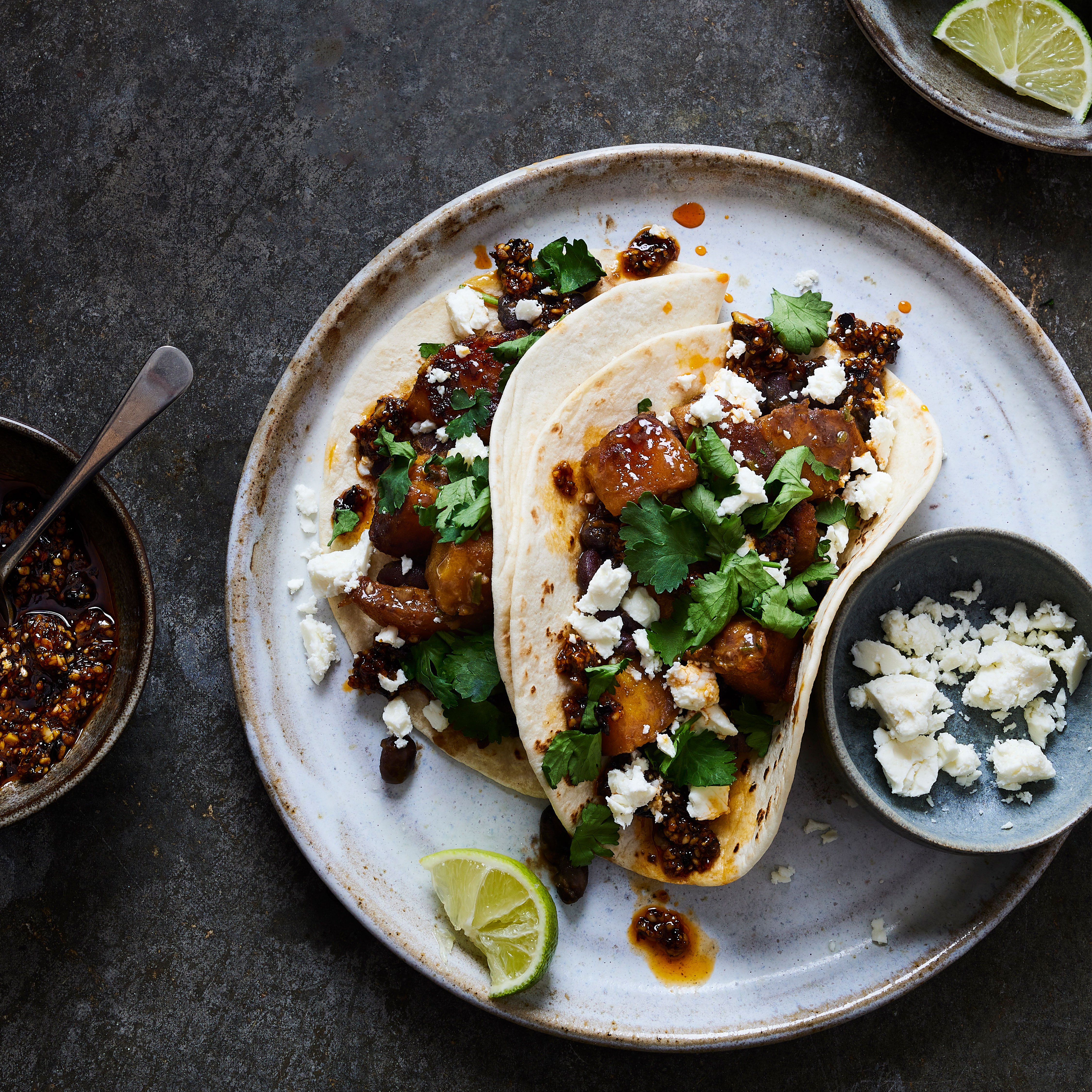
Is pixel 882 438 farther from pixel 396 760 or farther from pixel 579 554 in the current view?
pixel 396 760

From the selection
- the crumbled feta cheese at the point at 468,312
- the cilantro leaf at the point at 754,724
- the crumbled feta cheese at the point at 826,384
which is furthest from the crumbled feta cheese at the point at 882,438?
the crumbled feta cheese at the point at 468,312

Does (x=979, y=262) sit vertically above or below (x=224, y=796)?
Result: above

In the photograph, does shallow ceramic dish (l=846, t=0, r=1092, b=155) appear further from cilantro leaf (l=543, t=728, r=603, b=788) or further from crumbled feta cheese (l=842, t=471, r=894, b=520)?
cilantro leaf (l=543, t=728, r=603, b=788)

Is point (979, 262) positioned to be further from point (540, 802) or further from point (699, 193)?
point (540, 802)

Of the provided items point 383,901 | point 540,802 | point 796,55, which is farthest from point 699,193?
point 383,901

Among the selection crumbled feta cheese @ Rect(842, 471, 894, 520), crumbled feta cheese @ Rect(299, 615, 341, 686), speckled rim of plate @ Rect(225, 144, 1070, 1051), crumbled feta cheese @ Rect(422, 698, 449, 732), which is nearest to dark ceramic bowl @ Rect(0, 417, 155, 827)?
speckled rim of plate @ Rect(225, 144, 1070, 1051)

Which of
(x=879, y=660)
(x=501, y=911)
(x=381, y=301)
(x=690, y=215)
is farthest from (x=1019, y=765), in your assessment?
(x=381, y=301)
